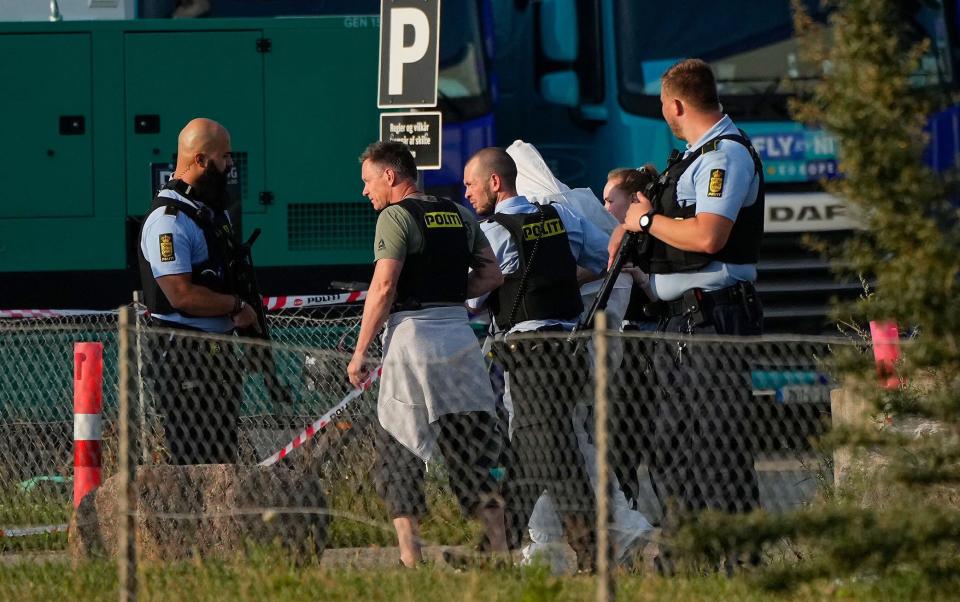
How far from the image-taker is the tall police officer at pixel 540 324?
6532mm

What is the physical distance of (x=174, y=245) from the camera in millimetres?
6777

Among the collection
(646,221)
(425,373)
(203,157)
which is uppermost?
(203,157)

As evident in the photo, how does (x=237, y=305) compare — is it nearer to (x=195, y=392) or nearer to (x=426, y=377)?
(x=195, y=392)

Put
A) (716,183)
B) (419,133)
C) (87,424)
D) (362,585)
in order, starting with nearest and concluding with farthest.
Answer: (362,585)
(716,183)
(87,424)
(419,133)

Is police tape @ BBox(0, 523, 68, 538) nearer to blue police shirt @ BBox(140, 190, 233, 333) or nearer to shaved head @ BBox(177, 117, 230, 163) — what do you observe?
blue police shirt @ BBox(140, 190, 233, 333)

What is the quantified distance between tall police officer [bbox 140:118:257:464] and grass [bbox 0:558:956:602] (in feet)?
2.31

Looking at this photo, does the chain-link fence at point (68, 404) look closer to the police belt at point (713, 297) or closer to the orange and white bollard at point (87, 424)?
the orange and white bollard at point (87, 424)

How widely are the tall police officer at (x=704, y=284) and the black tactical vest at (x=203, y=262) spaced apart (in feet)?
5.72

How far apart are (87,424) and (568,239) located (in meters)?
2.20

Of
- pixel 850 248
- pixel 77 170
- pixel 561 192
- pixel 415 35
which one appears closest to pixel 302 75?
pixel 77 170

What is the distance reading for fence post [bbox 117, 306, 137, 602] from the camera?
16.9 ft

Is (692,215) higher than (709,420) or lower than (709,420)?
higher

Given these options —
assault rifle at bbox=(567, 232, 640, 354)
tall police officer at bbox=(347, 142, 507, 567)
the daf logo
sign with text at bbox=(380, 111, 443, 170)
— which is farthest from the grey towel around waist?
the daf logo

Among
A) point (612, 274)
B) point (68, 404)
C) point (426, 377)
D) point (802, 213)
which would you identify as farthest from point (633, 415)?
point (802, 213)
